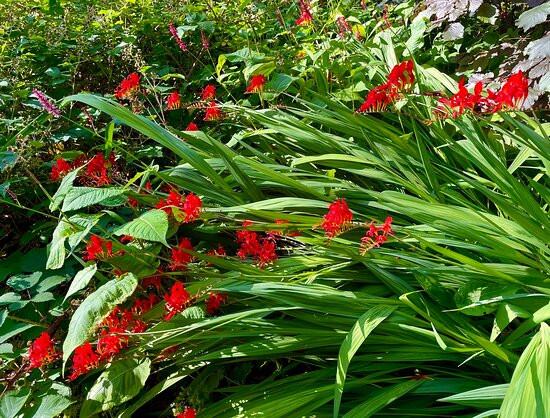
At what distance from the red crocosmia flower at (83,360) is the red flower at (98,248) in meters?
0.21

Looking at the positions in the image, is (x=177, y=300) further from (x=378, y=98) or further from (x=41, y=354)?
(x=378, y=98)

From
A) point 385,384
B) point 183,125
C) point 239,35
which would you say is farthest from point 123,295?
point 239,35

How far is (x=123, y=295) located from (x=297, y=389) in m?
0.48


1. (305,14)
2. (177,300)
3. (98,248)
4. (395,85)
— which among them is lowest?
(177,300)

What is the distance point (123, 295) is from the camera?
1.32 m

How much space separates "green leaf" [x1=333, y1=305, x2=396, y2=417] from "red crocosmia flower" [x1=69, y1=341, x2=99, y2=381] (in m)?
0.55

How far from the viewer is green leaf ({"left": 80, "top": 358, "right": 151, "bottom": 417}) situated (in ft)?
4.48

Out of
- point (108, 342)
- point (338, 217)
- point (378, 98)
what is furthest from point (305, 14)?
point (108, 342)

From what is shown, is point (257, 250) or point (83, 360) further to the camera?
point (257, 250)

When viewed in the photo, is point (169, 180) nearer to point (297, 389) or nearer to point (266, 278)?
point (266, 278)

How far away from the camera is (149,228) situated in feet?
4.17

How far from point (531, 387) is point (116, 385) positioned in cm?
91

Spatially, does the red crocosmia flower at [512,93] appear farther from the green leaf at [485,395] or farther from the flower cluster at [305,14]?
the flower cluster at [305,14]

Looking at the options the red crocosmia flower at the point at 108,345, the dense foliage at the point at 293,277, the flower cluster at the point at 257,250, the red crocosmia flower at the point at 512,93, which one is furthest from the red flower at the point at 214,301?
the red crocosmia flower at the point at 512,93
